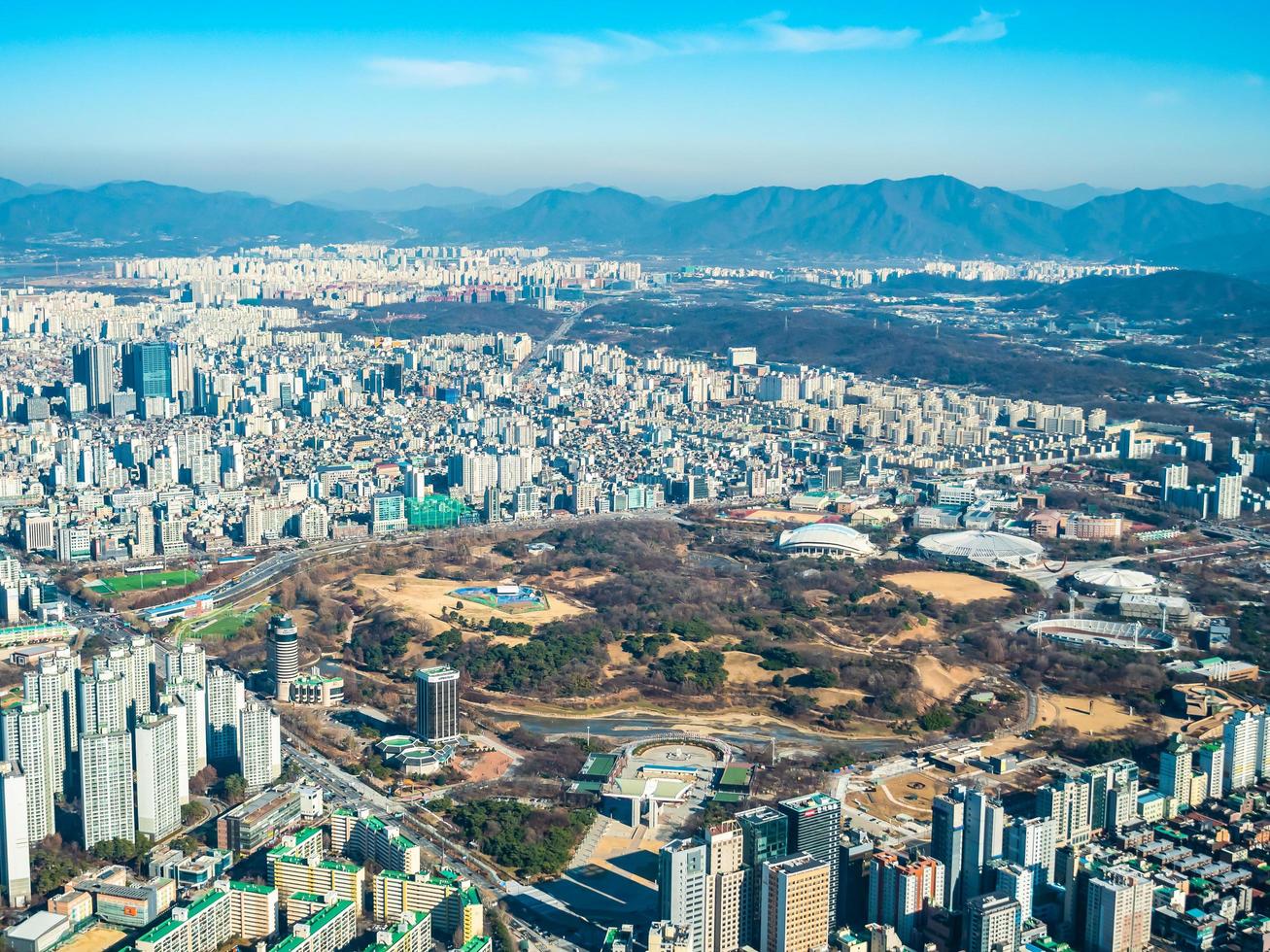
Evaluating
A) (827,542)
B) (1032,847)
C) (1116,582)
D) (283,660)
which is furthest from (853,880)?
(827,542)

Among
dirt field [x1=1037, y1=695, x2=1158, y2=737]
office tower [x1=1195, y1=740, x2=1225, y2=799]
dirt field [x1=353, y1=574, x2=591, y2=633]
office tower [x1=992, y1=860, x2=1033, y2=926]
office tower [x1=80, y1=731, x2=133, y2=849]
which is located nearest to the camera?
office tower [x1=992, y1=860, x2=1033, y2=926]

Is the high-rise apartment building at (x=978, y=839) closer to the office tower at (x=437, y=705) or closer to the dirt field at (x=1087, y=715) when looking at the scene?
the dirt field at (x=1087, y=715)

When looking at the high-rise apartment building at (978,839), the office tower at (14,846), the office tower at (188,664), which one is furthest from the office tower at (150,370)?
the high-rise apartment building at (978,839)

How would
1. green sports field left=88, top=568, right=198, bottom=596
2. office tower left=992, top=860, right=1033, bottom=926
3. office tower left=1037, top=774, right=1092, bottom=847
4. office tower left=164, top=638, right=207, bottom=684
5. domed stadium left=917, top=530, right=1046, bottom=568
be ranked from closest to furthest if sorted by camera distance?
office tower left=992, top=860, right=1033, bottom=926 → office tower left=1037, top=774, right=1092, bottom=847 → office tower left=164, top=638, right=207, bottom=684 → green sports field left=88, top=568, right=198, bottom=596 → domed stadium left=917, top=530, right=1046, bottom=568

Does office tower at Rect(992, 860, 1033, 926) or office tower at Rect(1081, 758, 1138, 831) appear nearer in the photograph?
office tower at Rect(992, 860, 1033, 926)

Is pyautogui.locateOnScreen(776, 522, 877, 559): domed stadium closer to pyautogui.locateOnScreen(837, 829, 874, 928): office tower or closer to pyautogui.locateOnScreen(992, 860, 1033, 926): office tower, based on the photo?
pyautogui.locateOnScreen(837, 829, 874, 928): office tower

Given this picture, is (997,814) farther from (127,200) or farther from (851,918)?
(127,200)

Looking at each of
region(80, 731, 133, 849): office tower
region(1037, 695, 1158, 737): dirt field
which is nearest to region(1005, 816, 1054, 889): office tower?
region(1037, 695, 1158, 737): dirt field
